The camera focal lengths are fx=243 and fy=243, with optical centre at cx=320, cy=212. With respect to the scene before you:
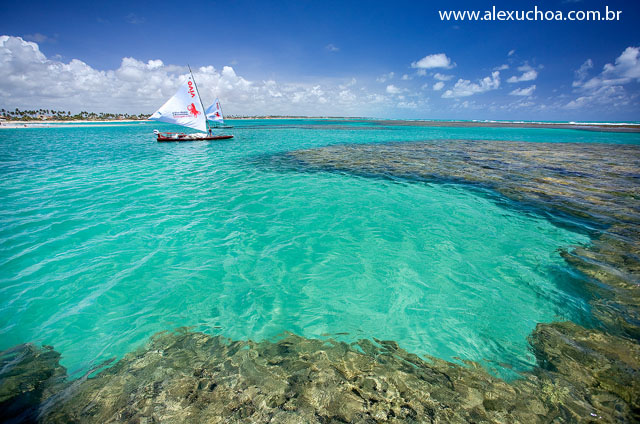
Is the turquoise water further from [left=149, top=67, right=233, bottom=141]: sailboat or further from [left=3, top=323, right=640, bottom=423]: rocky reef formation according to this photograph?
[left=149, top=67, right=233, bottom=141]: sailboat

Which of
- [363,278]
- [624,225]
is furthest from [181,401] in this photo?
[624,225]

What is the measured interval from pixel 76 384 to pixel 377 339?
5.20 metres

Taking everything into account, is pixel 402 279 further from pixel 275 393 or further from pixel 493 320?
pixel 275 393

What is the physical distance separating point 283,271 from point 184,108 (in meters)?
40.6

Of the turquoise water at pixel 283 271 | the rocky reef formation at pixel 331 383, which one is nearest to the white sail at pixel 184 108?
the turquoise water at pixel 283 271

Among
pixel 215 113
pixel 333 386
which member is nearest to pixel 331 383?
pixel 333 386

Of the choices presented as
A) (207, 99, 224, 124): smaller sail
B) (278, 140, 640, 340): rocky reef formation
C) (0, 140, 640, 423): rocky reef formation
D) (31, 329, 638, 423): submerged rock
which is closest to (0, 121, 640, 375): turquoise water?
(0, 140, 640, 423): rocky reef formation

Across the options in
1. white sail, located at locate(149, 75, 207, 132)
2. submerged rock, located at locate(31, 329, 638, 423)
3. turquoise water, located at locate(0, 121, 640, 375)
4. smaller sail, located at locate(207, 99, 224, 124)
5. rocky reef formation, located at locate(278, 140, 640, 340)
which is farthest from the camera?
smaller sail, located at locate(207, 99, 224, 124)

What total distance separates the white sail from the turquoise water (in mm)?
27846

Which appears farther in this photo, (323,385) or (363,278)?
(363,278)

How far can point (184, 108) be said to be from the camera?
1486 inches

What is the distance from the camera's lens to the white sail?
119ft

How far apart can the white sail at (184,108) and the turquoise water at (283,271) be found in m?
27.8

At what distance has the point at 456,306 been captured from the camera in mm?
5777
